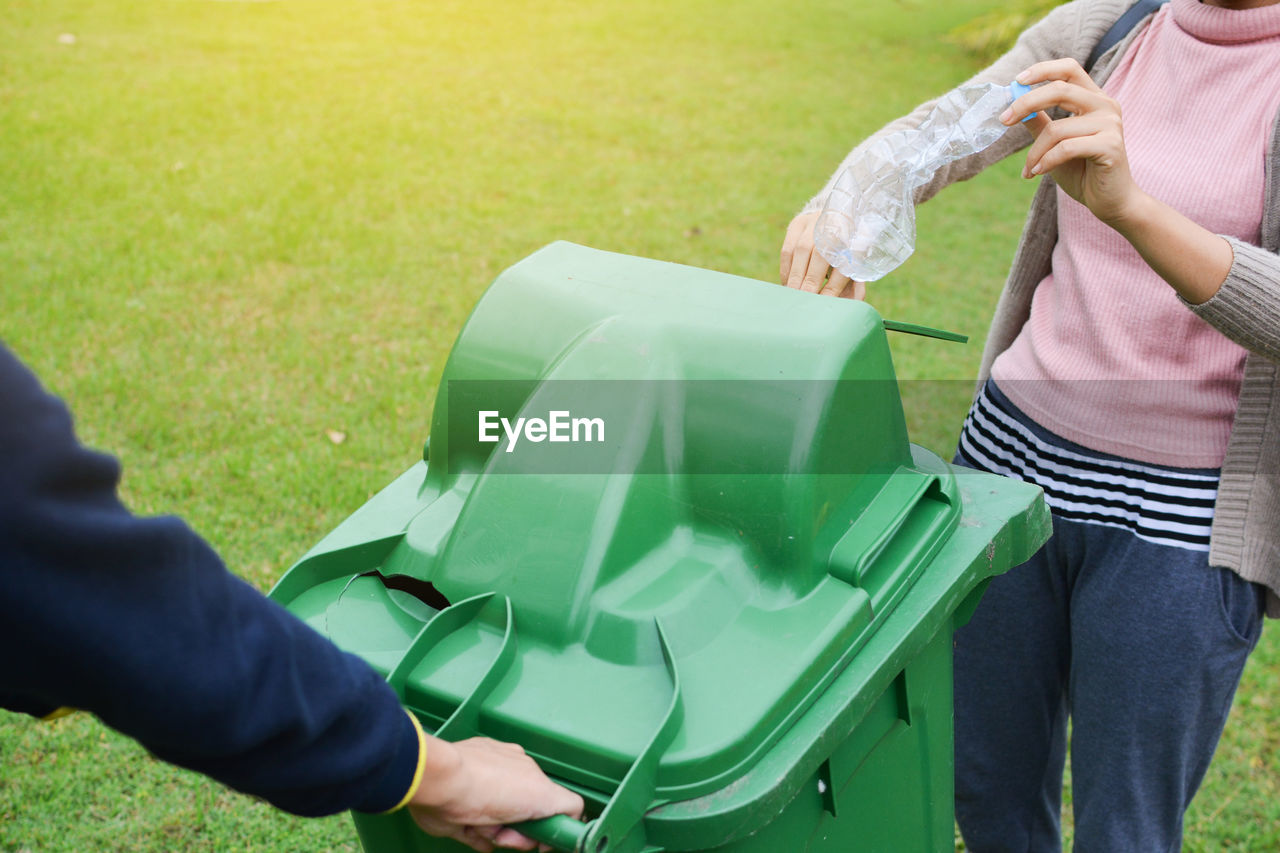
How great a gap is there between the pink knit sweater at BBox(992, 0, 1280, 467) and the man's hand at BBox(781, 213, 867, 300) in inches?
14.6

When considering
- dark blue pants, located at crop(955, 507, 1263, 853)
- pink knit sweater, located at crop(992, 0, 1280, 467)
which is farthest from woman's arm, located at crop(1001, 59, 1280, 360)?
dark blue pants, located at crop(955, 507, 1263, 853)

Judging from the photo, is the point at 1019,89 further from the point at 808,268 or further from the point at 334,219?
the point at 334,219

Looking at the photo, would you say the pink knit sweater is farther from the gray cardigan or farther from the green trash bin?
the green trash bin

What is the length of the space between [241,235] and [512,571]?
14.9ft

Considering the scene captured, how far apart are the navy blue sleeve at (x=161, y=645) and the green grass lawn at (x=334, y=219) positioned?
64 millimetres

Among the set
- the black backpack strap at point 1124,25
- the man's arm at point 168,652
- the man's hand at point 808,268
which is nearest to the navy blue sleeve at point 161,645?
the man's arm at point 168,652

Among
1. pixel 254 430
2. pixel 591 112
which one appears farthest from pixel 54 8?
pixel 254 430

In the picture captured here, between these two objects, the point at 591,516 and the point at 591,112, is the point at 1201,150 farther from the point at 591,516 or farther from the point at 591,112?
the point at 591,112

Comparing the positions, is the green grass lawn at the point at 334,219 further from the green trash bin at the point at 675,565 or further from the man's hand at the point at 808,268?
the man's hand at the point at 808,268

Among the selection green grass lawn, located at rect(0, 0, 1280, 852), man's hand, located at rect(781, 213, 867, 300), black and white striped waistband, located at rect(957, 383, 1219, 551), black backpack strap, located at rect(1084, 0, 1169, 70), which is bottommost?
green grass lawn, located at rect(0, 0, 1280, 852)

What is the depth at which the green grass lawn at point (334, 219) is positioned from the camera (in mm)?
2963

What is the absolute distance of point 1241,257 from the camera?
1.47 metres

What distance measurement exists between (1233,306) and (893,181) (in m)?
0.59

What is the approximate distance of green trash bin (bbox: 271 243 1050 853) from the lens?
1.20 metres
